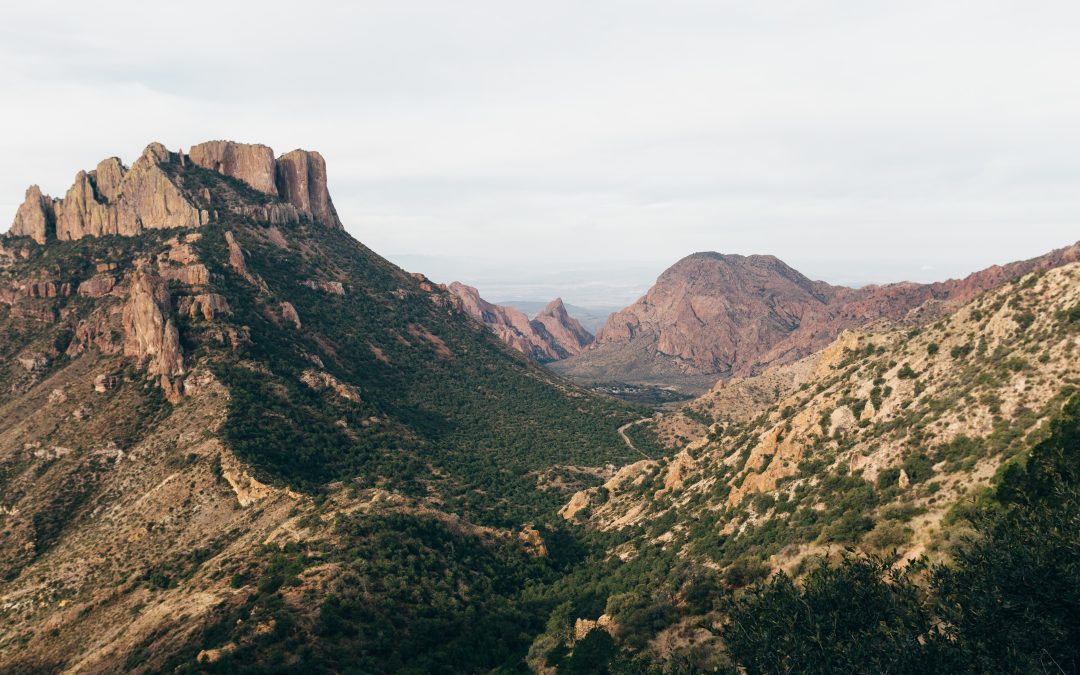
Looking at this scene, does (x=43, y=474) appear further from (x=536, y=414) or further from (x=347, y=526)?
(x=536, y=414)

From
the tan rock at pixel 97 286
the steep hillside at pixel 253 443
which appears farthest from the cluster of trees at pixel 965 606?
the tan rock at pixel 97 286

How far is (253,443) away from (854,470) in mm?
77590

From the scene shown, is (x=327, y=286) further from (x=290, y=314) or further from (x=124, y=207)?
(x=124, y=207)

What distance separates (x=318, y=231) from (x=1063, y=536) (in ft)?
621

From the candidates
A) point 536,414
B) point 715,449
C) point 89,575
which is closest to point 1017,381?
point 715,449

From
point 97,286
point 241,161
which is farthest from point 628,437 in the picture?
point 241,161

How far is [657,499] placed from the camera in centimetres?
8500

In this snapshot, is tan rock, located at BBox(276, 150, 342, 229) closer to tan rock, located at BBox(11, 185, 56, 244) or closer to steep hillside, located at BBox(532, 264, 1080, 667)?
tan rock, located at BBox(11, 185, 56, 244)

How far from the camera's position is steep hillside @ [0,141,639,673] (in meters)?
54.8

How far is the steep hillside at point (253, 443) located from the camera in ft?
180

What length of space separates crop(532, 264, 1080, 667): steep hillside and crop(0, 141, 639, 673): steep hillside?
14011mm

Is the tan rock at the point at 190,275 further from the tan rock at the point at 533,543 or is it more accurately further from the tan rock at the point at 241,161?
the tan rock at the point at 533,543

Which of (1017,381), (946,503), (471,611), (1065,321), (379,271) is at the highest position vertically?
(379,271)

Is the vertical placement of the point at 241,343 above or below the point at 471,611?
above
